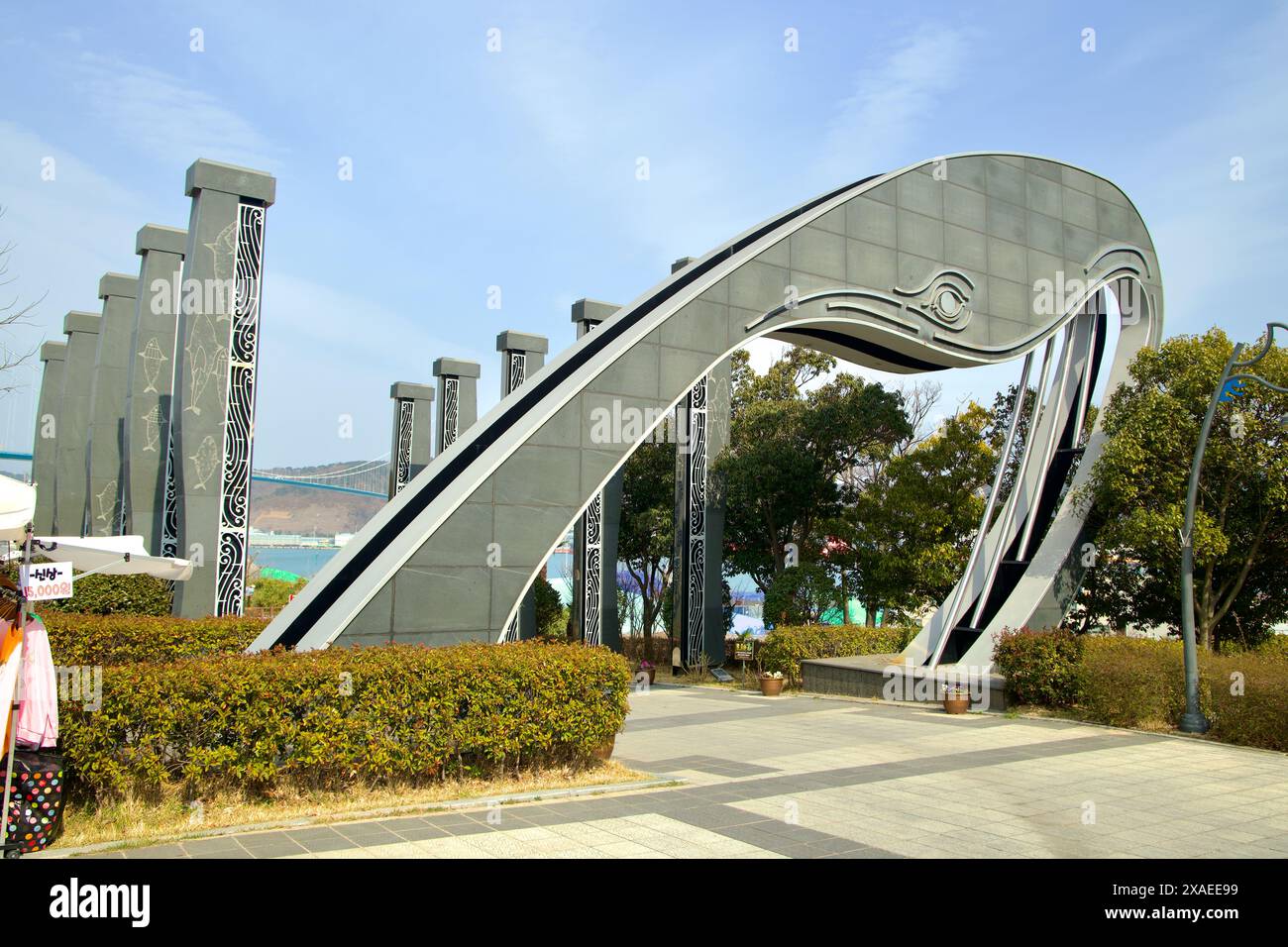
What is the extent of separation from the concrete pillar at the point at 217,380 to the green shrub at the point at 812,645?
988cm

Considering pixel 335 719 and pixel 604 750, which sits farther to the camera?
pixel 604 750

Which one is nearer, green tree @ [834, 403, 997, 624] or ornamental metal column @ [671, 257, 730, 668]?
ornamental metal column @ [671, 257, 730, 668]

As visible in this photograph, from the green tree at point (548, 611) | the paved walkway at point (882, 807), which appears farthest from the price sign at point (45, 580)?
the green tree at point (548, 611)

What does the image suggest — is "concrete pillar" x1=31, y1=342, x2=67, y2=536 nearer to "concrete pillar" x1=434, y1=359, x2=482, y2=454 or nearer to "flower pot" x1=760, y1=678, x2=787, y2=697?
"concrete pillar" x1=434, y1=359, x2=482, y2=454

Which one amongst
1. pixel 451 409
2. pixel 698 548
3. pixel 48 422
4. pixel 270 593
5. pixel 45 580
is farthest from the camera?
pixel 270 593

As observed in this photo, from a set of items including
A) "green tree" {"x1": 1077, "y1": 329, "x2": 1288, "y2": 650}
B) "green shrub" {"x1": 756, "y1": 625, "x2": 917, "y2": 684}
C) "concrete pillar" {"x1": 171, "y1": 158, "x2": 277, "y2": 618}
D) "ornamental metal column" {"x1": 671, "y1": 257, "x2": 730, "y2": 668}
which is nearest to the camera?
"concrete pillar" {"x1": 171, "y1": 158, "x2": 277, "y2": 618}

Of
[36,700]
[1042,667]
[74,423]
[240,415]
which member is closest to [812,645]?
[1042,667]

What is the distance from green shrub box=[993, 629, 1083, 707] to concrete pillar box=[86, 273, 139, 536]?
59.0 feet

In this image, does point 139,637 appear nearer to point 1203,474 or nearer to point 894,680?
point 894,680

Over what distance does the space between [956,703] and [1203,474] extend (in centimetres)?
612

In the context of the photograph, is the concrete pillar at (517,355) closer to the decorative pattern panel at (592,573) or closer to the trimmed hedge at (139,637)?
the decorative pattern panel at (592,573)

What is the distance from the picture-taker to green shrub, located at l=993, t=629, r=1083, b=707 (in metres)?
13.5

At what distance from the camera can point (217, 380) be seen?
12.7 metres

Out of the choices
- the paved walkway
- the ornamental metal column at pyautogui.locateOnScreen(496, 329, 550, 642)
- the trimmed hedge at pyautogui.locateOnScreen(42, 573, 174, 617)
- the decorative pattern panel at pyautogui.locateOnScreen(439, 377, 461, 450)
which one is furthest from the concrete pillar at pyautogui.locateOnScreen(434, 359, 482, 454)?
the paved walkway
